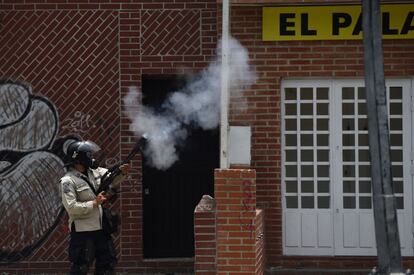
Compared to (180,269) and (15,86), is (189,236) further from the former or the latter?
(15,86)

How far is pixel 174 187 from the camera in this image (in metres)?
10.7

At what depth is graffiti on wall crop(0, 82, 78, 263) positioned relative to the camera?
34.0ft

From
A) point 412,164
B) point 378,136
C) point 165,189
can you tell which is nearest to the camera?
point 378,136

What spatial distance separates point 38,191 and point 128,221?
1249mm

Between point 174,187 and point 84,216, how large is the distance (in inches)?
106

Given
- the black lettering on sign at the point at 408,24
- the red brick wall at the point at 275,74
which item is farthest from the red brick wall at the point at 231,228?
the black lettering on sign at the point at 408,24

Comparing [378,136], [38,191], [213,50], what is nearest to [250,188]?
[378,136]

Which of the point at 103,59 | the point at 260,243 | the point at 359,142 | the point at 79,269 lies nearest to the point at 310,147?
the point at 359,142

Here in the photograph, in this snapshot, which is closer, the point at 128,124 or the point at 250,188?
the point at 250,188

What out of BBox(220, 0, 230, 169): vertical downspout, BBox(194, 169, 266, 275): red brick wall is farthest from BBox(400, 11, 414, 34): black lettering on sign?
BBox(194, 169, 266, 275): red brick wall

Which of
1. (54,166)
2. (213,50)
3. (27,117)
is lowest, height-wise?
(54,166)

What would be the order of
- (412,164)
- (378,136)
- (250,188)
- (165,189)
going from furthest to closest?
(165,189) → (412,164) → (250,188) → (378,136)

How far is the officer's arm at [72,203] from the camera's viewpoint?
26.1ft

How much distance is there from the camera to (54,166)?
10367 mm
